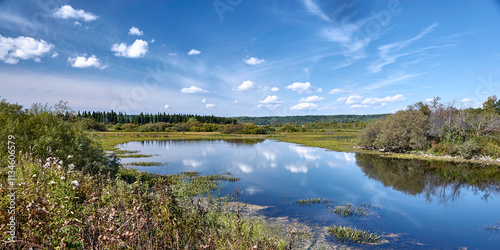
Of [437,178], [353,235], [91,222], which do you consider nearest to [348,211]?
[353,235]

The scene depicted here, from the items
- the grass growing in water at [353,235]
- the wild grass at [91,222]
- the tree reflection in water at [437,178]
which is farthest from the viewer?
the tree reflection in water at [437,178]

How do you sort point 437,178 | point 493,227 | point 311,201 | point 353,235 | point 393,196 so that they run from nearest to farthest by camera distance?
point 353,235
point 493,227
point 311,201
point 393,196
point 437,178

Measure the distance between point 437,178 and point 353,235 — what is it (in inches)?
627

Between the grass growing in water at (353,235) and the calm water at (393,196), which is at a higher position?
the grass growing in water at (353,235)

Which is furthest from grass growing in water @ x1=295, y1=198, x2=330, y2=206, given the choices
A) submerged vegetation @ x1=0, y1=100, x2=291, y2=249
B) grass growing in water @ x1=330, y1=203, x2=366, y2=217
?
submerged vegetation @ x1=0, y1=100, x2=291, y2=249

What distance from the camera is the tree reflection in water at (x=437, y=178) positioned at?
1705 cm

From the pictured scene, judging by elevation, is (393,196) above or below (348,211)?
below

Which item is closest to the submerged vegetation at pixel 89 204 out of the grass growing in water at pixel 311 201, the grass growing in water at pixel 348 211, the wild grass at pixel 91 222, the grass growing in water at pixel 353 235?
the wild grass at pixel 91 222

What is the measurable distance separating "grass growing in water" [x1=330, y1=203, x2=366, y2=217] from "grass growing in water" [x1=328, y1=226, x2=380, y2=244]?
83.1 inches

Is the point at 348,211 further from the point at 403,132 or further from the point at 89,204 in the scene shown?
the point at 403,132

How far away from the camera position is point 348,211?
41.9 feet

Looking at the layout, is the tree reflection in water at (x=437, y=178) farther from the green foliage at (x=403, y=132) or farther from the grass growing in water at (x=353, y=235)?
the green foliage at (x=403, y=132)

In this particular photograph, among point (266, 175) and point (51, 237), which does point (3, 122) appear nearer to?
point (51, 237)

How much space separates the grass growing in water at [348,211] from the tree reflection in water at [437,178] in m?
5.81
